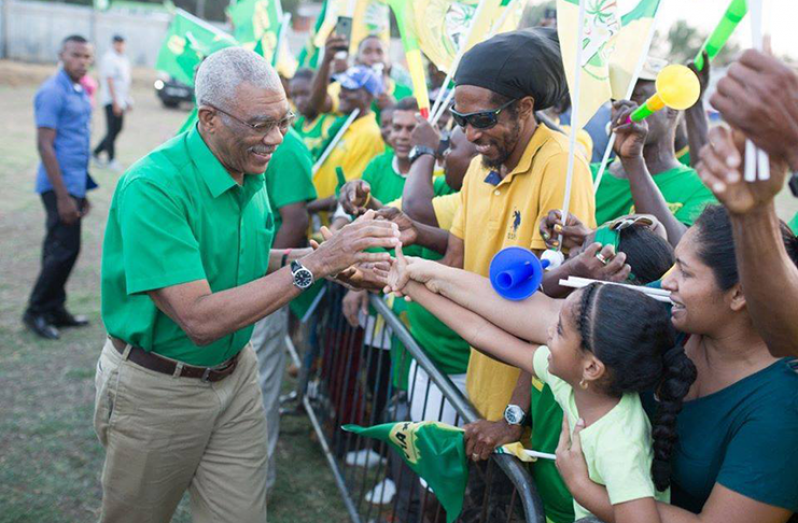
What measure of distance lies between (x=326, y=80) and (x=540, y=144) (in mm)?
3314

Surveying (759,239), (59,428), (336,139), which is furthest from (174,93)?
(759,239)

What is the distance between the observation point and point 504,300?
2459 mm

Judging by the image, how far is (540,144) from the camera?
2863 mm

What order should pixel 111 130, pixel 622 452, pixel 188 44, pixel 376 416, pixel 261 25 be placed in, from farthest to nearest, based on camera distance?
pixel 111 130 < pixel 188 44 < pixel 261 25 < pixel 376 416 < pixel 622 452

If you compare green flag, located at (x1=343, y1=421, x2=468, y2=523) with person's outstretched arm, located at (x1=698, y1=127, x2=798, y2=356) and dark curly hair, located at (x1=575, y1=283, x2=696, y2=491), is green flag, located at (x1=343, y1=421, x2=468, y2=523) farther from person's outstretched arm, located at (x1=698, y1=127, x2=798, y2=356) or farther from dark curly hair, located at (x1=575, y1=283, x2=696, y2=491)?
person's outstretched arm, located at (x1=698, y1=127, x2=798, y2=356)

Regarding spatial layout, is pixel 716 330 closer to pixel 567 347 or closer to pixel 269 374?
pixel 567 347

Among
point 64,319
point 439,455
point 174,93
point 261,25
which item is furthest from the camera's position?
point 174,93

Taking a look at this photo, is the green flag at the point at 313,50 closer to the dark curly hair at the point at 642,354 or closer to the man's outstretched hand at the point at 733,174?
the dark curly hair at the point at 642,354

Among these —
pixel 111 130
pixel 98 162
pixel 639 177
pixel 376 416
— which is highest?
pixel 639 177

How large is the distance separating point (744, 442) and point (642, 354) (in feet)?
1.05

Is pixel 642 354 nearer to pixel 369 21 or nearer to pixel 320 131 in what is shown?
pixel 320 131

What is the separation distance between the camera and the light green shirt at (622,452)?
1842mm

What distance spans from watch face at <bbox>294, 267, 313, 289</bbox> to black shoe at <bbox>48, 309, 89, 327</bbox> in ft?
15.1

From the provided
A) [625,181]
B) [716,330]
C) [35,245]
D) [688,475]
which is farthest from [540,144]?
[35,245]
